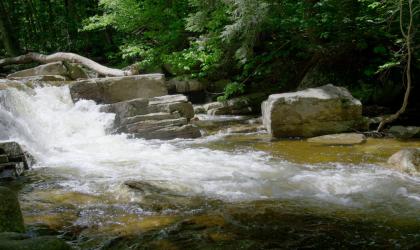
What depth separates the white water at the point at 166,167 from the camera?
5148mm

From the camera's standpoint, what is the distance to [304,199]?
487 centimetres

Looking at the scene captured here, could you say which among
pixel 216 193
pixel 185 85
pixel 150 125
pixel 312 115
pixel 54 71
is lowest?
pixel 216 193

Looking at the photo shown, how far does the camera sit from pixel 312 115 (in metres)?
9.00

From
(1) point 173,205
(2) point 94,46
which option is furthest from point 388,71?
(2) point 94,46

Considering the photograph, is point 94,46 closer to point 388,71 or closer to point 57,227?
point 388,71

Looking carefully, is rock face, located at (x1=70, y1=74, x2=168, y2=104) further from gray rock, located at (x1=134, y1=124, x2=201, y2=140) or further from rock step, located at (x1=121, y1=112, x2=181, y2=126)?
gray rock, located at (x1=134, y1=124, x2=201, y2=140)

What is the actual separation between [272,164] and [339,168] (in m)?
1.10

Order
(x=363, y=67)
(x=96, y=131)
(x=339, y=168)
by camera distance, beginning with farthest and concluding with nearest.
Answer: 1. (x=363, y=67)
2. (x=96, y=131)
3. (x=339, y=168)

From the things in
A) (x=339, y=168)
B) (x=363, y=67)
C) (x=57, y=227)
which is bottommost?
(x=339, y=168)

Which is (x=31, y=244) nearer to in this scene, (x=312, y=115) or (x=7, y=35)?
(x=312, y=115)

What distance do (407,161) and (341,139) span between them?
92.6 inches

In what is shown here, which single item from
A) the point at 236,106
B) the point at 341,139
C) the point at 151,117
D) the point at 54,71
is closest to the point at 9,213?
the point at 151,117

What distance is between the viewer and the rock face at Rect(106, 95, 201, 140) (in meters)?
9.49

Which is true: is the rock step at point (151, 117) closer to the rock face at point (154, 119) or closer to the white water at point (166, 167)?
the rock face at point (154, 119)
